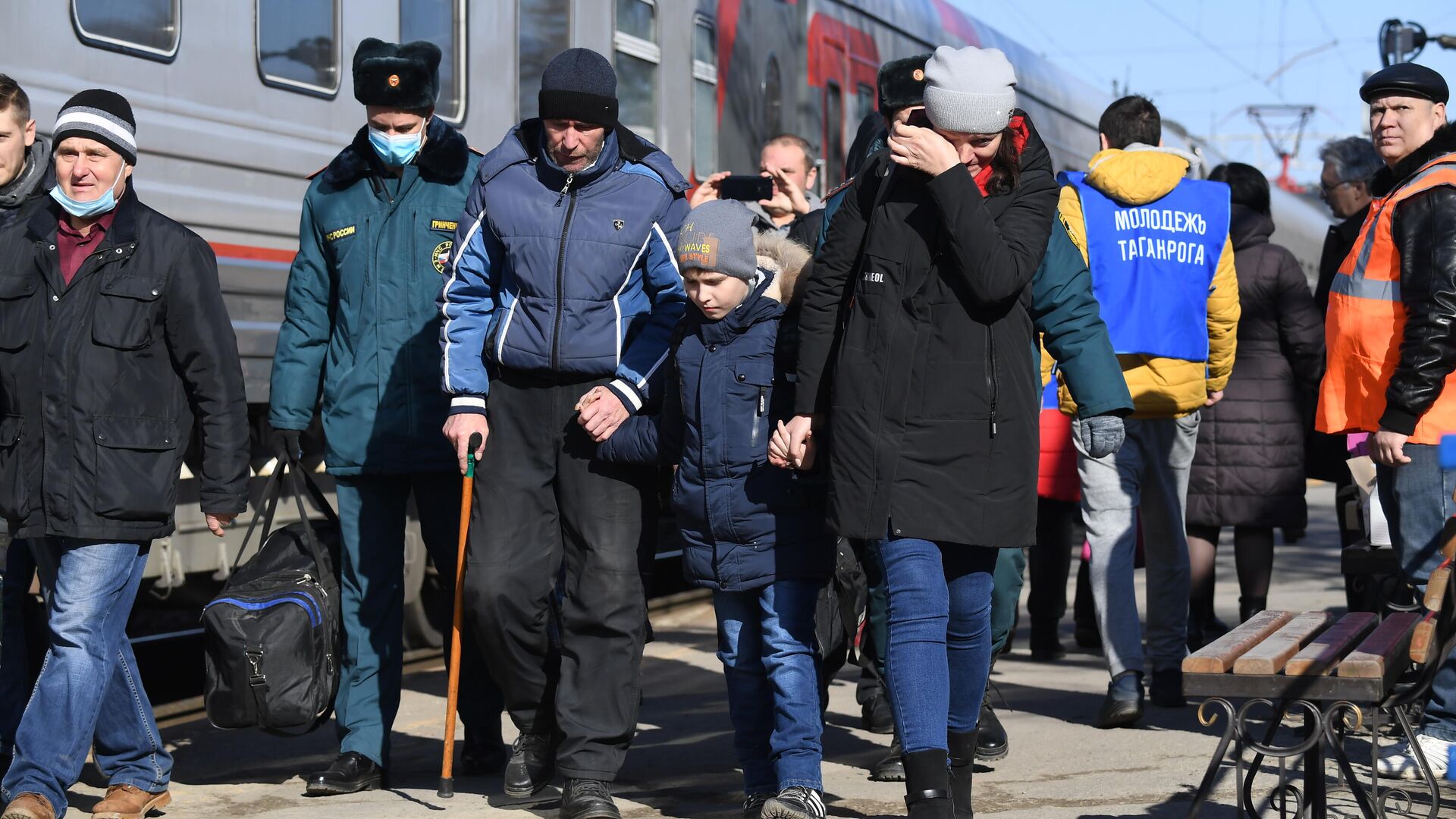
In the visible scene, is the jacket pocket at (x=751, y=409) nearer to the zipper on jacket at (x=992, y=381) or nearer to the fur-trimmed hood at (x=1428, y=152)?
the zipper on jacket at (x=992, y=381)

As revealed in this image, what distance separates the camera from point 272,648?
17.3 ft

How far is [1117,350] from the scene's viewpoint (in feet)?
21.3

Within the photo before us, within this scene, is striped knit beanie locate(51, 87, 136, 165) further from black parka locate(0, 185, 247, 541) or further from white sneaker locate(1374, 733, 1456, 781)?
white sneaker locate(1374, 733, 1456, 781)

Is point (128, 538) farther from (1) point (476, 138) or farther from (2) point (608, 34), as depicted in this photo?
(2) point (608, 34)

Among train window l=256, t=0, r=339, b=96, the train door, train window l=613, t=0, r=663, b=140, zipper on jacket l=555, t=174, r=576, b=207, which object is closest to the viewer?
zipper on jacket l=555, t=174, r=576, b=207

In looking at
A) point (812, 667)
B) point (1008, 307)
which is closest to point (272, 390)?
point (812, 667)

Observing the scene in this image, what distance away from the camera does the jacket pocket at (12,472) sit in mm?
4945

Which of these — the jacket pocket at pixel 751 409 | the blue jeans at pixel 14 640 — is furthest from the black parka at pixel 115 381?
the jacket pocket at pixel 751 409

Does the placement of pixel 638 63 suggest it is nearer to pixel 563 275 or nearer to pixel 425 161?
pixel 425 161

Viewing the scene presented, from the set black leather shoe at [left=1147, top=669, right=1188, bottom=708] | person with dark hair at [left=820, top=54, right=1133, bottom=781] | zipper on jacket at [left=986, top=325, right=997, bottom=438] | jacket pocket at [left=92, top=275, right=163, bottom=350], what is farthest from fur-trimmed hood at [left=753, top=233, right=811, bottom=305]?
black leather shoe at [left=1147, top=669, right=1188, bottom=708]

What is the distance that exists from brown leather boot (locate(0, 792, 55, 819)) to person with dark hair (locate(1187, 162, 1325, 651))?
14.7 feet

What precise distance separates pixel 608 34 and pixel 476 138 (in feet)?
4.02

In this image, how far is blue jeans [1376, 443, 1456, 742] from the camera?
214 inches

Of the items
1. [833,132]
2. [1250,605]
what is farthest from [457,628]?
[833,132]
